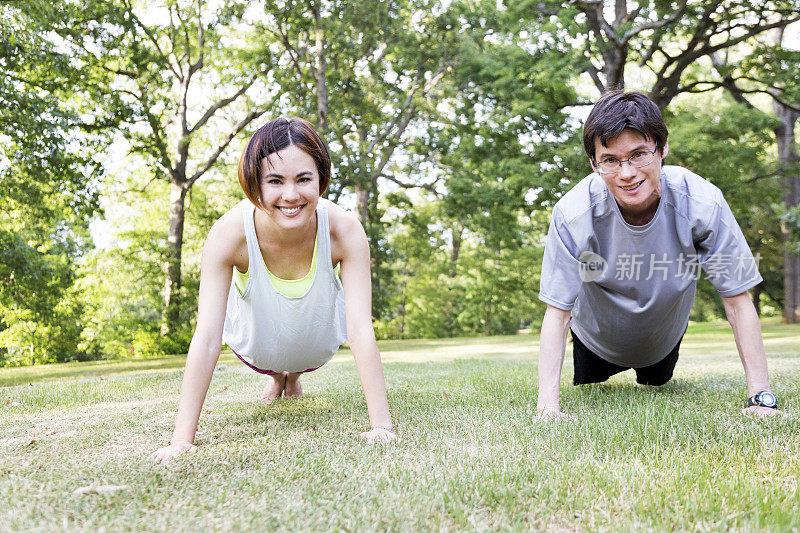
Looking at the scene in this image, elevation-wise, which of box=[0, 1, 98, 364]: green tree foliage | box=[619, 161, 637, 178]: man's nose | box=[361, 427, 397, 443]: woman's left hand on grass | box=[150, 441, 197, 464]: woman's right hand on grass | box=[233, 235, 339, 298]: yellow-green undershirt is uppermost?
box=[0, 1, 98, 364]: green tree foliage

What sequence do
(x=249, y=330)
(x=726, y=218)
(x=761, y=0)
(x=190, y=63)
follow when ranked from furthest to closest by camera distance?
(x=190, y=63)
(x=761, y=0)
(x=249, y=330)
(x=726, y=218)

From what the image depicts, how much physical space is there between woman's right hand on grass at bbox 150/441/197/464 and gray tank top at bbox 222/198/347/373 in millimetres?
979

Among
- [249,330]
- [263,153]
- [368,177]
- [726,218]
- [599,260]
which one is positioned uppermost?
[368,177]

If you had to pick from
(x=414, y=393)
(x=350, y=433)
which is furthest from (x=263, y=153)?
(x=414, y=393)

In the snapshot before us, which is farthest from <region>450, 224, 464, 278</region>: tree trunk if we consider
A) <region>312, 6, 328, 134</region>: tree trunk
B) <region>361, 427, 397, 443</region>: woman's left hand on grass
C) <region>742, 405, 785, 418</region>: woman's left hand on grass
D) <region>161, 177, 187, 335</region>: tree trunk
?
<region>361, 427, 397, 443</region>: woman's left hand on grass

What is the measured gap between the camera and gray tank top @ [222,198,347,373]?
329 centimetres

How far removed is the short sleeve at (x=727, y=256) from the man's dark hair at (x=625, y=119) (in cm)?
54

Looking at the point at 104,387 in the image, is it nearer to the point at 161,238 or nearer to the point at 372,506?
the point at 372,506

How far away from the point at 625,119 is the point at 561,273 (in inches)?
33.9

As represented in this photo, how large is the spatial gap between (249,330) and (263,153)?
1228mm

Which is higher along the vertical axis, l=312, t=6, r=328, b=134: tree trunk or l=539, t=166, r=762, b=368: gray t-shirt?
l=312, t=6, r=328, b=134: tree trunk

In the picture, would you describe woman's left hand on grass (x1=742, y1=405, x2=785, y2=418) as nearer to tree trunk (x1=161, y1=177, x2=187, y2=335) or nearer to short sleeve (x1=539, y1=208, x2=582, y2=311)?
short sleeve (x1=539, y1=208, x2=582, y2=311)

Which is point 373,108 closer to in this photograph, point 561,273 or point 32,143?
point 32,143

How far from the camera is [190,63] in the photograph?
19797mm
